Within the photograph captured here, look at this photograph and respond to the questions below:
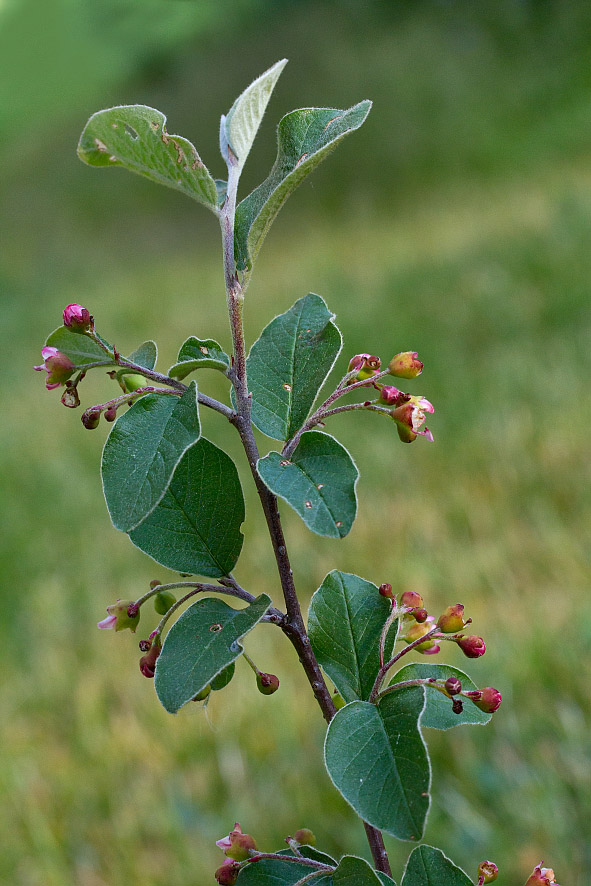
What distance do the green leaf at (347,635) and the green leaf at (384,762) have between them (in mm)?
44

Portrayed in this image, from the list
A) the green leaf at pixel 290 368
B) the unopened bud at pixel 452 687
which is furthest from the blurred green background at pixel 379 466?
the green leaf at pixel 290 368

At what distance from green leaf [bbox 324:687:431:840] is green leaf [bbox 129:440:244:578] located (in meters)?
0.12

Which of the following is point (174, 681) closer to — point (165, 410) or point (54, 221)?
point (165, 410)

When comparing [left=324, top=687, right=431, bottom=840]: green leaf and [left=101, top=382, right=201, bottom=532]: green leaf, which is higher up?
[left=101, top=382, right=201, bottom=532]: green leaf

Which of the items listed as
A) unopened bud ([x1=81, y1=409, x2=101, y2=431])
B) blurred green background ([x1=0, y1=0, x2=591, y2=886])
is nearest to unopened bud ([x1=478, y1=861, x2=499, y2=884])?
unopened bud ([x1=81, y1=409, x2=101, y2=431])

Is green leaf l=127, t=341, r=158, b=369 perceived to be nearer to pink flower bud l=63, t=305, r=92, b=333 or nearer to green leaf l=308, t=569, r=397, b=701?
pink flower bud l=63, t=305, r=92, b=333

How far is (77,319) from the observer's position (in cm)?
42

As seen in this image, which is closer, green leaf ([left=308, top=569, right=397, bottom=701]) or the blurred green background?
green leaf ([left=308, top=569, right=397, bottom=701])

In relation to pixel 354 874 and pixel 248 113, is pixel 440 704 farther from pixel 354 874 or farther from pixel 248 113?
pixel 248 113

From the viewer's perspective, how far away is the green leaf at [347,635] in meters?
0.48

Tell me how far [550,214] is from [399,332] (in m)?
1.32

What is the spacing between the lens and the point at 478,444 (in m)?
2.58

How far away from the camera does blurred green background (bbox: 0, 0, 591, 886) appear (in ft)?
4.77

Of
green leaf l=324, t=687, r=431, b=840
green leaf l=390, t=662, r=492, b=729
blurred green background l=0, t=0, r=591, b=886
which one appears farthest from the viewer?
blurred green background l=0, t=0, r=591, b=886
